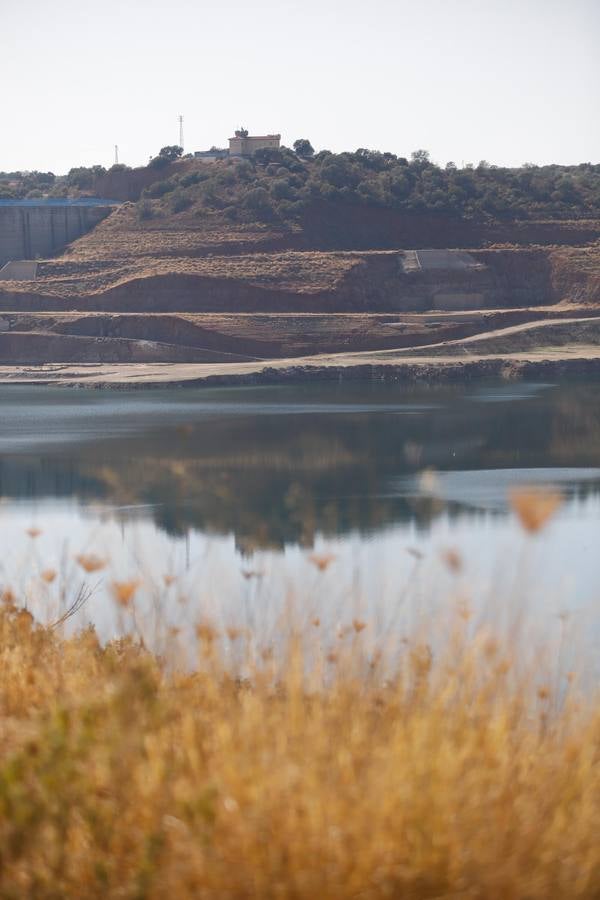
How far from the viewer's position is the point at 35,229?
65.9 metres

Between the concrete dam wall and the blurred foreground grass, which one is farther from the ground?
the concrete dam wall

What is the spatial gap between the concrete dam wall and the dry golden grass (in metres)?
63.6

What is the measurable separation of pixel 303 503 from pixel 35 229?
163ft

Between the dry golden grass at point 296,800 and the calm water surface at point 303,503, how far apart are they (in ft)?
1.91

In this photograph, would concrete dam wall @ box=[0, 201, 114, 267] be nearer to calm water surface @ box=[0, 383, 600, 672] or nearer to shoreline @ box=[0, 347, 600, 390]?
shoreline @ box=[0, 347, 600, 390]

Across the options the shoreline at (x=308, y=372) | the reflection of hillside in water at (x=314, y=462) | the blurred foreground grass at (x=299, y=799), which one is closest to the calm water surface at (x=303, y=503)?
the reflection of hillside in water at (x=314, y=462)

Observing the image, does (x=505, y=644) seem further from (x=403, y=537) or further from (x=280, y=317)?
(x=280, y=317)

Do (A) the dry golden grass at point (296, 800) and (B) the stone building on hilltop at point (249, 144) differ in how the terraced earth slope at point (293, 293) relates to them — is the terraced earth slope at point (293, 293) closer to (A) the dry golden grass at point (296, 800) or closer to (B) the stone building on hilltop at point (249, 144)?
(B) the stone building on hilltop at point (249, 144)

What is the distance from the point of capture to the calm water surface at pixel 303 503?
727 cm

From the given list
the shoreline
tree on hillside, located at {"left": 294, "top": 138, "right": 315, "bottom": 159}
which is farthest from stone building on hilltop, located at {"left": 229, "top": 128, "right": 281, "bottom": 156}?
the shoreline

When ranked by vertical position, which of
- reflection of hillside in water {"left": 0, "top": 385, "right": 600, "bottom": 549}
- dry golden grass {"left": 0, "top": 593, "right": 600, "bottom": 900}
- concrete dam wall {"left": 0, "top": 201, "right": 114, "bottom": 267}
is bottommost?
reflection of hillside in water {"left": 0, "top": 385, "right": 600, "bottom": 549}

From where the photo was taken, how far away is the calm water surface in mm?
7273

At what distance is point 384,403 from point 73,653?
33.5m

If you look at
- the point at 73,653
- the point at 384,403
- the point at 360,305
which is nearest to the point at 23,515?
the point at 73,653
